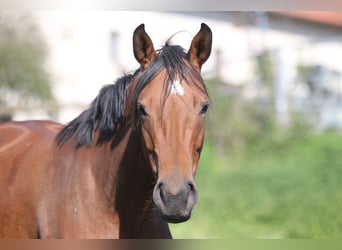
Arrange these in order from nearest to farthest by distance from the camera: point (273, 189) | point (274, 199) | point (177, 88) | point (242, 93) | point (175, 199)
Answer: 1. point (175, 199)
2. point (177, 88)
3. point (274, 199)
4. point (273, 189)
5. point (242, 93)

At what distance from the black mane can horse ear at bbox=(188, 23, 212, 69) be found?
36mm

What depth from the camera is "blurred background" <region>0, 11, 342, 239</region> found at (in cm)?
561

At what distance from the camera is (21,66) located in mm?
7672

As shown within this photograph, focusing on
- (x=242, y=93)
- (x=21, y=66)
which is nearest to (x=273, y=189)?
(x=242, y=93)

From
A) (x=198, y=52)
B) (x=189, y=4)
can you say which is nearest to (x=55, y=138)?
(x=198, y=52)

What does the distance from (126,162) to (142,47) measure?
375 mm

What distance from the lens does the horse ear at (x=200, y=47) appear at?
7.38ft

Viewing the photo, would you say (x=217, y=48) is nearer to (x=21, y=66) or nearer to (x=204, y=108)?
(x=21, y=66)

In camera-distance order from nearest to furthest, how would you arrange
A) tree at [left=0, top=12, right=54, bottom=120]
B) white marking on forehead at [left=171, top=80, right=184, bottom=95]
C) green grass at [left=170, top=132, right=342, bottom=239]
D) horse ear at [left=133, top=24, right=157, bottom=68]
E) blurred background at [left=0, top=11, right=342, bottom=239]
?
white marking on forehead at [left=171, top=80, right=184, bottom=95]
horse ear at [left=133, top=24, right=157, bottom=68]
green grass at [left=170, top=132, right=342, bottom=239]
blurred background at [left=0, top=11, right=342, bottom=239]
tree at [left=0, top=12, right=54, bottom=120]

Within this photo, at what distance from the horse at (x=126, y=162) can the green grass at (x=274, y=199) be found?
260 cm

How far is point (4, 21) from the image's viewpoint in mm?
7898

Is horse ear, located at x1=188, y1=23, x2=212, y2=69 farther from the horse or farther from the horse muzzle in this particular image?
the horse muzzle

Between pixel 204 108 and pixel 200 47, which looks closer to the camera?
pixel 204 108

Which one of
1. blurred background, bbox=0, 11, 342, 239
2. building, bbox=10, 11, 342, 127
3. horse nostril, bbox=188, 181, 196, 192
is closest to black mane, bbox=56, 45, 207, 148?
horse nostril, bbox=188, 181, 196, 192
